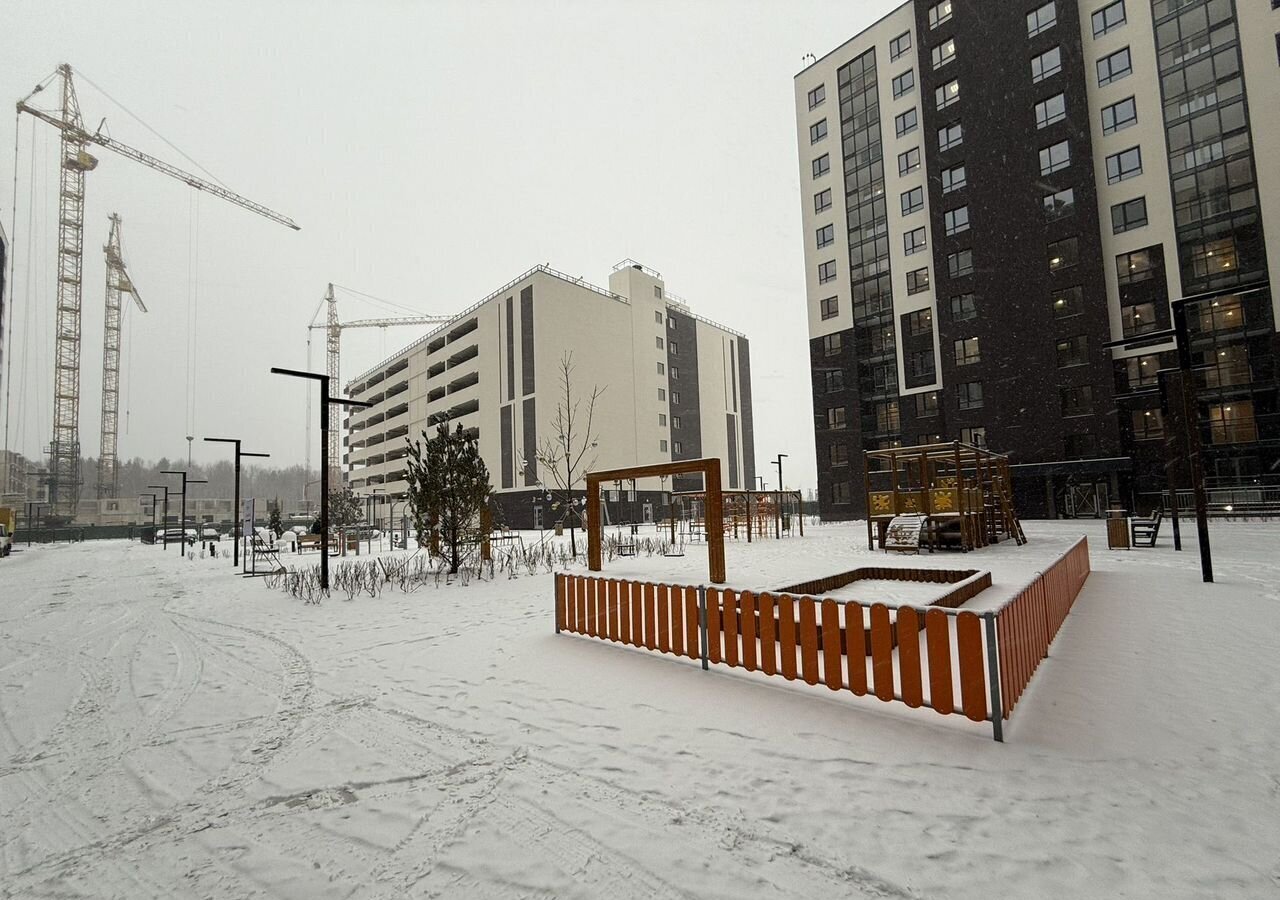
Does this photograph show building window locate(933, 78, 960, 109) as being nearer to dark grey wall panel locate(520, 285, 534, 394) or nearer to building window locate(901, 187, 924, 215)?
building window locate(901, 187, 924, 215)

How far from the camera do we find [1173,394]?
1017 inches

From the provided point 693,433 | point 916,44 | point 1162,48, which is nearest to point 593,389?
point 693,433

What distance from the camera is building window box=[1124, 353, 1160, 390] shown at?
32.4 meters

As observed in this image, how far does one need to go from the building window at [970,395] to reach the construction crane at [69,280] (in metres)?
106

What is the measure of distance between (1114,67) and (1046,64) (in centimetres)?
367

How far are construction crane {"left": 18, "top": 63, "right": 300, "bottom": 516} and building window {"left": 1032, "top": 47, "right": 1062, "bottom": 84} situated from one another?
11423 cm

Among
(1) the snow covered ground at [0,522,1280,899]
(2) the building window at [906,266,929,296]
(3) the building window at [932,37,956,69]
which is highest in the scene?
(3) the building window at [932,37,956,69]

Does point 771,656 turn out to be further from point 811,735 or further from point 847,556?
point 847,556

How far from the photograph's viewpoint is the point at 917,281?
4234cm

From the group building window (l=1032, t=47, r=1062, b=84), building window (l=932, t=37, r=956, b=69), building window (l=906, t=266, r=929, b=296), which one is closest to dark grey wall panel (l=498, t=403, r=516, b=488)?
building window (l=906, t=266, r=929, b=296)

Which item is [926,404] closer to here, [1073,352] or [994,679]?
[1073,352]

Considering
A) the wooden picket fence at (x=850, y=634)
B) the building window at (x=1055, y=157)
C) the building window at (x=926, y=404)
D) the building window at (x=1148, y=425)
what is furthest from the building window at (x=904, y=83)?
the wooden picket fence at (x=850, y=634)

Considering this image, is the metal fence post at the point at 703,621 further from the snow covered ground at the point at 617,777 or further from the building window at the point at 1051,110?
the building window at the point at 1051,110

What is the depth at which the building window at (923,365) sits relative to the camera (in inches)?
1628
